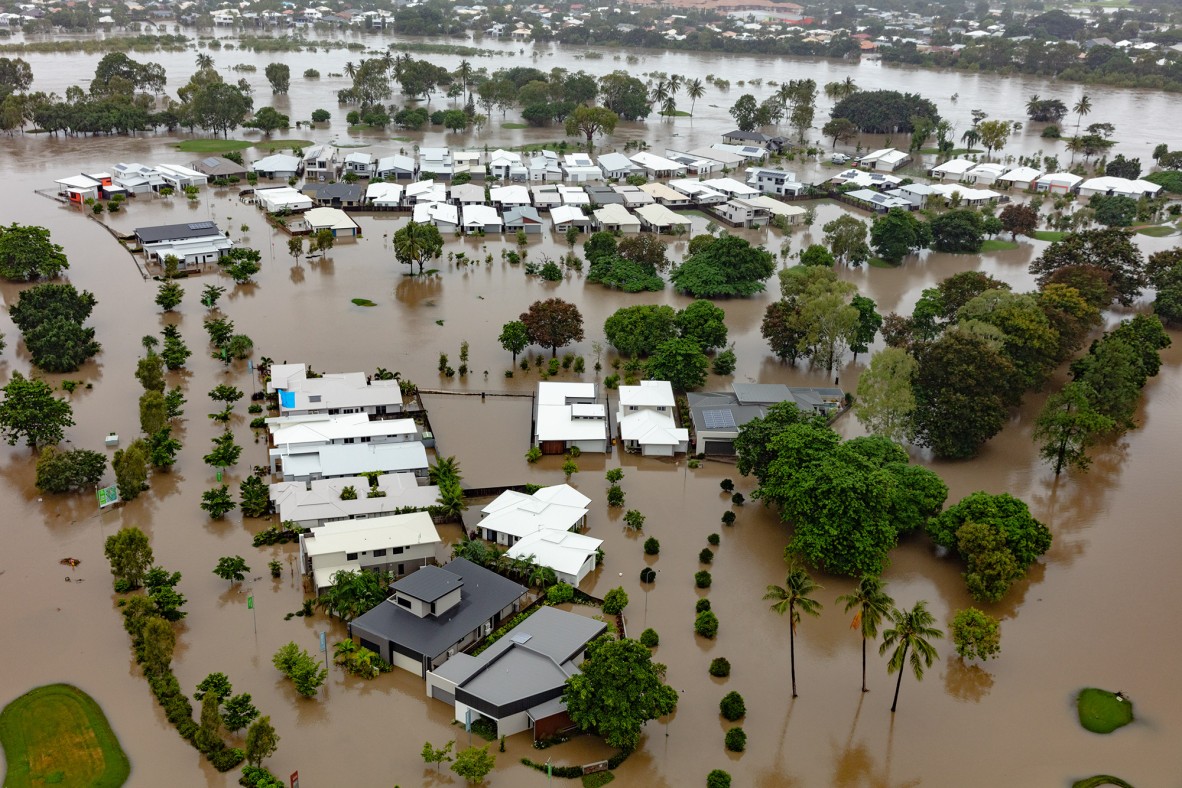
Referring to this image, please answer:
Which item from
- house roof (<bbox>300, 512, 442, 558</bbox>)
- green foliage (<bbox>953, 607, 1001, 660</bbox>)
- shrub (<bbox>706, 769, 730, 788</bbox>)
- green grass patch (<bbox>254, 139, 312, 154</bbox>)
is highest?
green grass patch (<bbox>254, 139, 312, 154</bbox>)

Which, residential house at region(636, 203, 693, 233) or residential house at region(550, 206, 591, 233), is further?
residential house at region(636, 203, 693, 233)

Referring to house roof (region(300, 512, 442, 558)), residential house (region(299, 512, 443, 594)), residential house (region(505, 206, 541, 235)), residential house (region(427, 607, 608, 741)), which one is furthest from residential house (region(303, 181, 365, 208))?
residential house (region(427, 607, 608, 741))

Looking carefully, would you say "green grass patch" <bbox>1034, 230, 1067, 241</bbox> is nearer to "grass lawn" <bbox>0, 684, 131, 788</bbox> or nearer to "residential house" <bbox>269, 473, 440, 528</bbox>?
"residential house" <bbox>269, 473, 440, 528</bbox>

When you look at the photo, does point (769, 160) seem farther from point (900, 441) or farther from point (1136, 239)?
point (900, 441)

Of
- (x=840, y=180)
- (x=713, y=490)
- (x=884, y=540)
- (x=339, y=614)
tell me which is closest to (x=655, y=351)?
(x=713, y=490)

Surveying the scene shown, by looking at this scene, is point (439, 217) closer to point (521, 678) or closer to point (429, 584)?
point (429, 584)

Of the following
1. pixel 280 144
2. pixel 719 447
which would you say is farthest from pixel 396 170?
pixel 719 447
